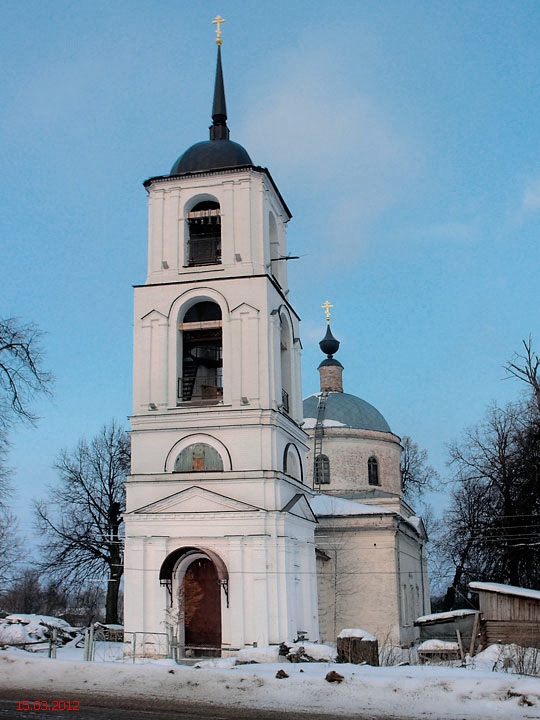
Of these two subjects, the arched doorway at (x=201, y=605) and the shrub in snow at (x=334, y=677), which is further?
the arched doorway at (x=201, y=605)

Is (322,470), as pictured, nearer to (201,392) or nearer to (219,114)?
(201,392)

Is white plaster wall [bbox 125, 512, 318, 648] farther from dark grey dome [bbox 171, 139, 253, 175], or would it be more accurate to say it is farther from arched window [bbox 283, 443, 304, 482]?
dark grey dome [bbox 171, 139, 253, 175]

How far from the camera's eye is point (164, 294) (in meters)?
21.1

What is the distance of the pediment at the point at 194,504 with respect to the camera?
1877 cm

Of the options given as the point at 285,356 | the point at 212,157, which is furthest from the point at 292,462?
the point at 212,157

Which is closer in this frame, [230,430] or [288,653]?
[288,653]

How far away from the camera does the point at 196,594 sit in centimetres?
1917

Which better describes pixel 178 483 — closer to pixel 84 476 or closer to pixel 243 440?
pixel 243 440

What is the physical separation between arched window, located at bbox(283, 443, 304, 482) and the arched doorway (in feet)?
11.0

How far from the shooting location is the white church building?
18.5m

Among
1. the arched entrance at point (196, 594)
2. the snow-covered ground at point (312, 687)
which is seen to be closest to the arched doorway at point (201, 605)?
the arched entrance at point (196, 594)

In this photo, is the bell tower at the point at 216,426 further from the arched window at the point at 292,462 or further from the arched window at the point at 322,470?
the arched window at the point at 322,470

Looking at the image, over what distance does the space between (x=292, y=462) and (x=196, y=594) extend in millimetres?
4558
